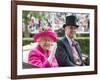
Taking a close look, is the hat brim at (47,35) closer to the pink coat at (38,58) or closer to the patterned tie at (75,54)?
the pink coat at (38,58)

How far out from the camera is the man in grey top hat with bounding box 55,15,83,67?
1886 mm

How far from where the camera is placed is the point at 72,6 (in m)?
1.90

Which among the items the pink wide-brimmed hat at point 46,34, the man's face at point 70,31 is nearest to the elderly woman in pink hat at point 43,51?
the pink wide-brimmed hat at point 46,34

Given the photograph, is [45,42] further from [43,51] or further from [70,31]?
[70,31]

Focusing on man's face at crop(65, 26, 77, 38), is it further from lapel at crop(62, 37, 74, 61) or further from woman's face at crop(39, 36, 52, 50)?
woman's face at crop(39, 36, 52, 50)

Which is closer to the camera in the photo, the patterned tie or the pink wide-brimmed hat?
the pink wide-brimmed hat

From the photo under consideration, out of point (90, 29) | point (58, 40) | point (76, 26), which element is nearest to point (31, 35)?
point (58, 40)

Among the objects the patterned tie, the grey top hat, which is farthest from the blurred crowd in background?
the patterned tie

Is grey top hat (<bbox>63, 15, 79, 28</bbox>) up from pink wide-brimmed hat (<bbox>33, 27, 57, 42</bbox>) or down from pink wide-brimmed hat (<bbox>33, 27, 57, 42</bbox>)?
up

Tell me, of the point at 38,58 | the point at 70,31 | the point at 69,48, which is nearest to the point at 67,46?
the point at 69,48

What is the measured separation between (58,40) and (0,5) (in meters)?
0.59

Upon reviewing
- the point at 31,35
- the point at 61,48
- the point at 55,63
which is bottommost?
the point at 55,63

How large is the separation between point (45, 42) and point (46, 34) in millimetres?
71

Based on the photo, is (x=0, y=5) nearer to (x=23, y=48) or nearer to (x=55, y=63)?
(x=23, y=48)
